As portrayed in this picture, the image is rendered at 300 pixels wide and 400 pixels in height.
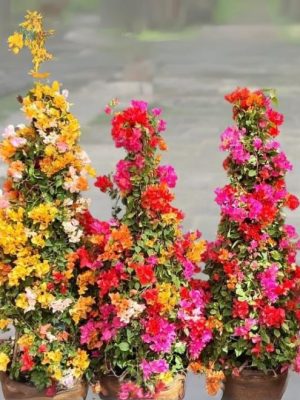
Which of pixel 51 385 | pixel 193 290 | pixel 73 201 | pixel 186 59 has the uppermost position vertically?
pixel 186 59

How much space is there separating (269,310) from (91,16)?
2746 mm

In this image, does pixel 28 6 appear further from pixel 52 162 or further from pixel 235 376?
pixel 235 376

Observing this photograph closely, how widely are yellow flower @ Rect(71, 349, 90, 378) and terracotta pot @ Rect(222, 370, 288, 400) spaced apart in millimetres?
537

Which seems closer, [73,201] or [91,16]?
[73,201]

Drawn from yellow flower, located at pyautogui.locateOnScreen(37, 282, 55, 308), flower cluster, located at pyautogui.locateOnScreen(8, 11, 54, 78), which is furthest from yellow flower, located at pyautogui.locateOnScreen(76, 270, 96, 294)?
flower cluster, located at pyautogui.locateOnScreen(8, 11, 54, 78)

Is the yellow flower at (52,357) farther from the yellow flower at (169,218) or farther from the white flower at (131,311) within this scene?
the yellow flower at (169,218)

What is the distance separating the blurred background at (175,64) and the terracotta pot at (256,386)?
1.90m

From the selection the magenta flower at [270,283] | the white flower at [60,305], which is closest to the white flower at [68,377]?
the white flower at [60,305]

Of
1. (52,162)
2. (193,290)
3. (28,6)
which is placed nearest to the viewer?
(52,162)

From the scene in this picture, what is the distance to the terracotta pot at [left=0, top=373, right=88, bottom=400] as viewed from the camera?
257 cm

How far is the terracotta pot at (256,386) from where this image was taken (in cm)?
265

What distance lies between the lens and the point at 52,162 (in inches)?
95.2

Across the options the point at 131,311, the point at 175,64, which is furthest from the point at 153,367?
the point at 175,64

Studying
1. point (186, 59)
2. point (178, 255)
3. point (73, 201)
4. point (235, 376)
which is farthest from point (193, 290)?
point (186, 59)
